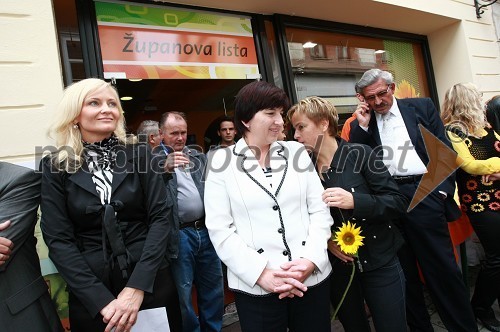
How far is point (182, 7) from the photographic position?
3453 mm

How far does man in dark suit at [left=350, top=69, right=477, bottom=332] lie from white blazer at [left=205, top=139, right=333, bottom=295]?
112 cm

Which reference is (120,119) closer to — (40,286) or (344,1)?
(40,286)

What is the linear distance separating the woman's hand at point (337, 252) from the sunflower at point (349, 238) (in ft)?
0.34

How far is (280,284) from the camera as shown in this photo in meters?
1.56

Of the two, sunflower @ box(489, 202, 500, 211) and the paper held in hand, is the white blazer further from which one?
sunflower @ box(489, 202, 500, 211)

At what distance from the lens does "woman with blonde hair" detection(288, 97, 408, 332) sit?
1888mm

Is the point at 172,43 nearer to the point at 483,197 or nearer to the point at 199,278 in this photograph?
the point at 199,278

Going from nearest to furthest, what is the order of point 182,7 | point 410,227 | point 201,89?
point 410,227 < point 182,7 < point 201,89

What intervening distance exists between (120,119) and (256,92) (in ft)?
2.86

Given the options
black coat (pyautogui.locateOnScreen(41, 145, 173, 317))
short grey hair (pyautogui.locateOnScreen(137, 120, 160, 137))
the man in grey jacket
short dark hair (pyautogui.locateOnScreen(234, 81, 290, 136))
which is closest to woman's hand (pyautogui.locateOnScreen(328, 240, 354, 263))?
short dark hair (pyautogui.locateOnScreen(234, 81, 290, 136))

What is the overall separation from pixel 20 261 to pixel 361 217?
5.93 ft

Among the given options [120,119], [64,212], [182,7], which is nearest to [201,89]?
[182,7]

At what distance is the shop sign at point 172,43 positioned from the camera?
3.07m

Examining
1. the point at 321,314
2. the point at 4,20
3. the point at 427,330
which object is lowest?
the point at 427,330
